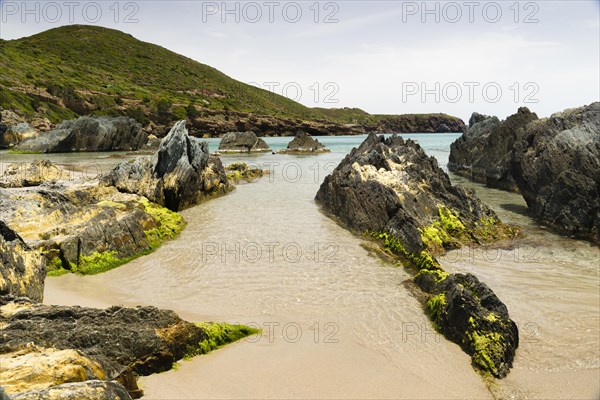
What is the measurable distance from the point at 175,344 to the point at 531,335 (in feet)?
26.4

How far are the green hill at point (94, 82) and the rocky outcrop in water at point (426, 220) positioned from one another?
8382 centimetres

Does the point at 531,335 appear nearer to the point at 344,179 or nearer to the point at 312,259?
the point at 312,259

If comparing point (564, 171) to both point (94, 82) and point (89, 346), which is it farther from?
point (94, 82)

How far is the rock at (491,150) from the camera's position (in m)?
33.9

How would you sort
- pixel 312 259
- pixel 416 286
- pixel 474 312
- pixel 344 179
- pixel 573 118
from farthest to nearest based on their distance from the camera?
1. pixel 573 118
2. pixel 344 179
3. pixel 312 259
4. pixel 416 286
5. pixel 474 312

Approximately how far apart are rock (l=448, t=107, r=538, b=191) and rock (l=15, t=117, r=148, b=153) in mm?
50748

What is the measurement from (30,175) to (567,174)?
30.8m

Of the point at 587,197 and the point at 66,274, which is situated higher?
the point at 587,197

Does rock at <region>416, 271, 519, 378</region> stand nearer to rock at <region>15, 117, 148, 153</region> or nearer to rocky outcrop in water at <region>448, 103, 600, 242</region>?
rocky outcrop in water at <region>448, 103, 600, 242</region>

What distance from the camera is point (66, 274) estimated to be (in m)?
13.0

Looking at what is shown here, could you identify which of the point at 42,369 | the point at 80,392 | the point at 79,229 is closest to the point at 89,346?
the point at 42,369

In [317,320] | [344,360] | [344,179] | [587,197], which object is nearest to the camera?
[344,360]

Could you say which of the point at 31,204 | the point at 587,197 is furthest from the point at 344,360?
the point at 587,197

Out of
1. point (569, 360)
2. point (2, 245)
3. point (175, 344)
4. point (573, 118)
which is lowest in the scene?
point (569, 360)
